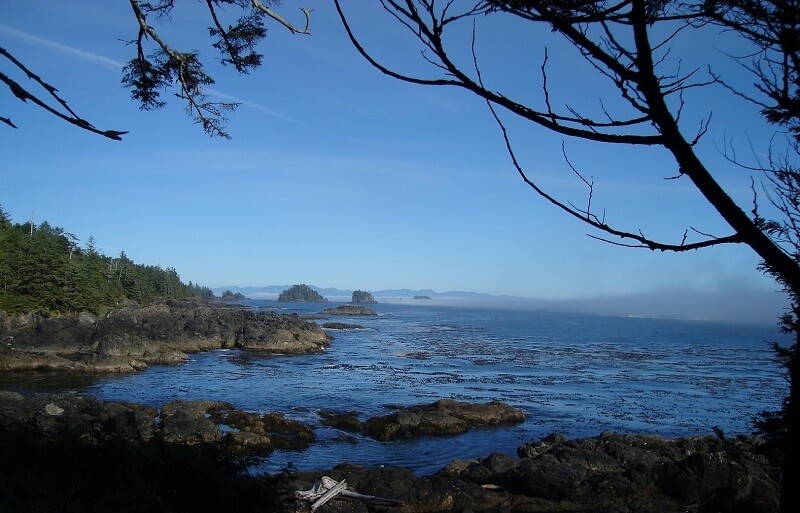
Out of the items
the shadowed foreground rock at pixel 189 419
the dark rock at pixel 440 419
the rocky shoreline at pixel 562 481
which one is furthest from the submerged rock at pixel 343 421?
the rocky shoreline at pixel 562 481

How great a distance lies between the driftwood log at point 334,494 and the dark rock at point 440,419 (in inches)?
277

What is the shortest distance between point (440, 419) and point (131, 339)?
2254cm

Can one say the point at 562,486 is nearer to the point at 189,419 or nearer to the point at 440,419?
the point at 440,419

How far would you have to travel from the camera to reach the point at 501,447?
674 inches

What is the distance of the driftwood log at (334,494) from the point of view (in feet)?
32.6

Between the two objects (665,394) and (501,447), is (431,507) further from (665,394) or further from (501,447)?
(665,394)

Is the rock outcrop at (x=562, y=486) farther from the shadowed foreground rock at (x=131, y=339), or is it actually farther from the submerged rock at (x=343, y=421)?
the shadowed foreground rock at (x=131, y=339)

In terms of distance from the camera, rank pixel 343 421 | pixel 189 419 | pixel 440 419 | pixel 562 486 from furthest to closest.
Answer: pixel 343 421
pixel 440 419
pixel 189 419
pixel 562 486

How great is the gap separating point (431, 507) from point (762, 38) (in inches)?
379

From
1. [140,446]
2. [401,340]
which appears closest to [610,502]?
[140,446]

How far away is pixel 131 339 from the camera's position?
3381 centimetres

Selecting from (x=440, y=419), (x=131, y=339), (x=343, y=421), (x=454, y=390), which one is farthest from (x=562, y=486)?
(x=131, y=339)

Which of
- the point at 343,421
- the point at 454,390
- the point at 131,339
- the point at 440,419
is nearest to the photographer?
the point at 440,419

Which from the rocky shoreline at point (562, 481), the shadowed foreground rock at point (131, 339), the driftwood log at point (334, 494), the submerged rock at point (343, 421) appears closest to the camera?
the driftwood log at point (334, 494)
